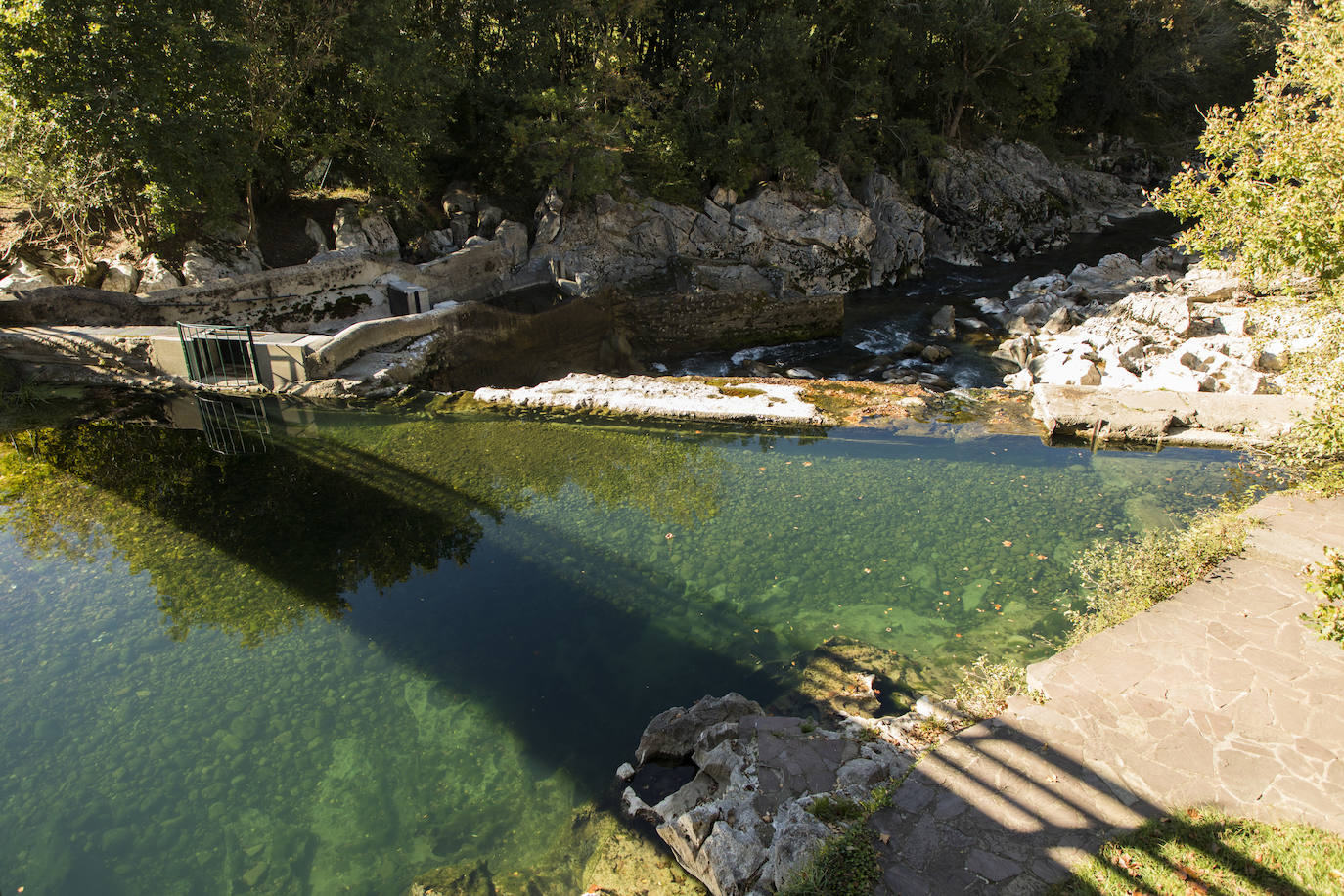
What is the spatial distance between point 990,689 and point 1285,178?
20.8 ft

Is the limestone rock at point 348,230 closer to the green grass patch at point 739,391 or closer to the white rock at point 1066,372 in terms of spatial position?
the green grass patch at point 739,391

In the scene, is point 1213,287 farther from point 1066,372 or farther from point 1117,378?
point 1066,372

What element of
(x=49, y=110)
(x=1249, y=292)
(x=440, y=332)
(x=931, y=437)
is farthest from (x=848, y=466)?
(x=49, y=110)

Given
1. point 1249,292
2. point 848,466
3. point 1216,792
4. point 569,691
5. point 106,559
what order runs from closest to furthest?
point 1216,792 → point 569,691 → point 106,559 → point 848,466 → point 1249,292

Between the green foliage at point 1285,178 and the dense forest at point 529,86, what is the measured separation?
1495 centimetres

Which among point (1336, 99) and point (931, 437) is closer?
point (1336, 99)

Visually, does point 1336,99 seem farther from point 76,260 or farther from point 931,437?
point 76,260

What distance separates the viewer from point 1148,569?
6.62m

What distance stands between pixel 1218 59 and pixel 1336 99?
38.0 metres

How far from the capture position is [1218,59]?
35.6 metres

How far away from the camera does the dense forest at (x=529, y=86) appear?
12656 mm

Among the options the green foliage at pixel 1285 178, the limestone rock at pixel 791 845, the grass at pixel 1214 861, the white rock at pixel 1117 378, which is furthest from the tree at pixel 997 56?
the limestone rock at pixel 791 845

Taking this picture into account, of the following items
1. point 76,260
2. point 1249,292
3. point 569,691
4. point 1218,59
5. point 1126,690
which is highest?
point 1218,59

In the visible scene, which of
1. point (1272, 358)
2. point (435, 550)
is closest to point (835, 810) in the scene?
point (435, 550)
